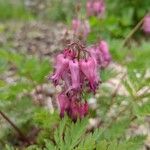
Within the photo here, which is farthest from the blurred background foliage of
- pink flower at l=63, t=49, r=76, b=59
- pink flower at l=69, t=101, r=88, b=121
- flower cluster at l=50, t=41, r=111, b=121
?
pink flower at l=63, t=49, r=76, b=59

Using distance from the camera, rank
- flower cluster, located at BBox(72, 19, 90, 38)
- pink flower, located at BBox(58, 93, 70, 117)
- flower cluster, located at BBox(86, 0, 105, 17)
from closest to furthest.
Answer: pink flower, located at BBox(58, 93, 70, 117) → flower cluster, located at BBox(72, 19, 90, 38) → flower cluster, located at BBox(86, 0, 105, 17)

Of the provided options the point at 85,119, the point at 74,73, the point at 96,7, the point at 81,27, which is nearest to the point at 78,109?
the point at 85,119

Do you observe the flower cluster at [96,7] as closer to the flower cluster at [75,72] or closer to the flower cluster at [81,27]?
the flower cluster at [81,27]

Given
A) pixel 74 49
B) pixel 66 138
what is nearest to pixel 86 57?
pixel 74 49

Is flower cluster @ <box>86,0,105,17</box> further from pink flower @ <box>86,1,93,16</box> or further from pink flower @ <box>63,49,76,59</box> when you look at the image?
pink flower @ <box>63,49,76,59</box>

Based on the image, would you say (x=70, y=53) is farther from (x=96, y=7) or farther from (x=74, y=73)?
(x=96, y=7)

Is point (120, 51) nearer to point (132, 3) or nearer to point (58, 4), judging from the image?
point (132, 3)
